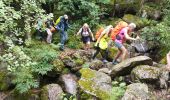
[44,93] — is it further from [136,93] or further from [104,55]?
[136,93]

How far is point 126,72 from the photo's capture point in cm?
1180

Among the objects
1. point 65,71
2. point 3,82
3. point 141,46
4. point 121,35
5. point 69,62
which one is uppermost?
point 121,35

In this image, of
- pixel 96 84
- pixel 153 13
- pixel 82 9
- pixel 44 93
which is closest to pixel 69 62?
pixel 44 93

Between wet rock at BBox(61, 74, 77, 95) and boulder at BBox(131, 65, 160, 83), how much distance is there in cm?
231

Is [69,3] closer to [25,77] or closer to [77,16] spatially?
[77,16]

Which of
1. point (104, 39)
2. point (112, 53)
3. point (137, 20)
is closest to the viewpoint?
point (104, 39)

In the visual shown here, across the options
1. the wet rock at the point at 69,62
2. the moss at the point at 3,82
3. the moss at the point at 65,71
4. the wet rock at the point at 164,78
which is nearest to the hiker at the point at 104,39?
the wet rock at the point at 69,62

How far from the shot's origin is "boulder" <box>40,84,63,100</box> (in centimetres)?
1191

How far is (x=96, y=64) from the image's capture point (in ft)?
43.7

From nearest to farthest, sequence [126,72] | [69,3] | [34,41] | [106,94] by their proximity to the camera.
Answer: [106,94]
[126,72]
[34,41]
[69,3]

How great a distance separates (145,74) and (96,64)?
266 cm

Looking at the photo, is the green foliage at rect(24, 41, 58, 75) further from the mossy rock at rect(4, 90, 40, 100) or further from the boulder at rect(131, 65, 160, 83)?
the boulder at rect(131, 65, 160, 83)

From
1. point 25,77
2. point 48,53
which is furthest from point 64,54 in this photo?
point 25,77

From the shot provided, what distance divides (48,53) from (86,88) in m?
3.02
